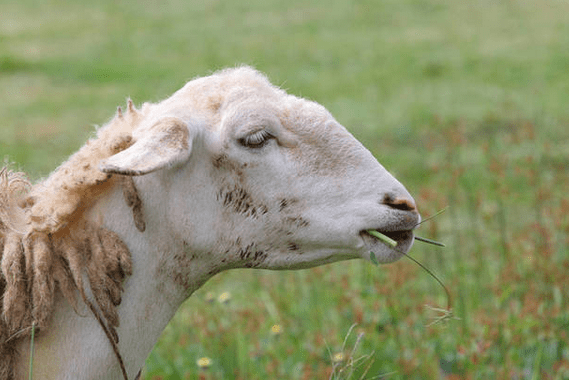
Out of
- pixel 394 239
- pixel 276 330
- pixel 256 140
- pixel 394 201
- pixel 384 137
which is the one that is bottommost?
pixel 384 137

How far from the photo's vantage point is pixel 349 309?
471 cm

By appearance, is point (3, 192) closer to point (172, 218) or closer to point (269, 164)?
point (172, 218)

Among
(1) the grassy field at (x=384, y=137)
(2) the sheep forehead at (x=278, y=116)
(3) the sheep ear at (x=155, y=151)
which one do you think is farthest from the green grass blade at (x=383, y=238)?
(3) the sheep ear at (x=155, y=151)

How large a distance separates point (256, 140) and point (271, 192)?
0.17m

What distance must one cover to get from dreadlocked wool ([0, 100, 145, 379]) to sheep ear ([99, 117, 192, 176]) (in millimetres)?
208

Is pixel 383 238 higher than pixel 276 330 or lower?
higher

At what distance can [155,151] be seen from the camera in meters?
2.66

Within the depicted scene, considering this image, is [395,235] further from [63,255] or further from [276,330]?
[276,330]

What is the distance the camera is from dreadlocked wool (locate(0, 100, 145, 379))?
2.80m

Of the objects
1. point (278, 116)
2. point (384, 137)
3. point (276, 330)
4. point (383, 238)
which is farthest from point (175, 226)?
point (384, 137)

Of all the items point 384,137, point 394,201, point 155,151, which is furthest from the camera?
point 384,137

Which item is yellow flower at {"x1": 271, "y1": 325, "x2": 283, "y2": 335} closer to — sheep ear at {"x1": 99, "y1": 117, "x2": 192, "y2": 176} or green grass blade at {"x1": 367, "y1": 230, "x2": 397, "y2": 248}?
green grass blade at {"x1": 367, "y1": 230, "x2": 397, "y2": 248}

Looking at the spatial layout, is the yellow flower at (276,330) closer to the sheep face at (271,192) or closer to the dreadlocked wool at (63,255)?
the sheep face at (271,192)

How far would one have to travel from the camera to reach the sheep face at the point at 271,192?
2.86 meters
